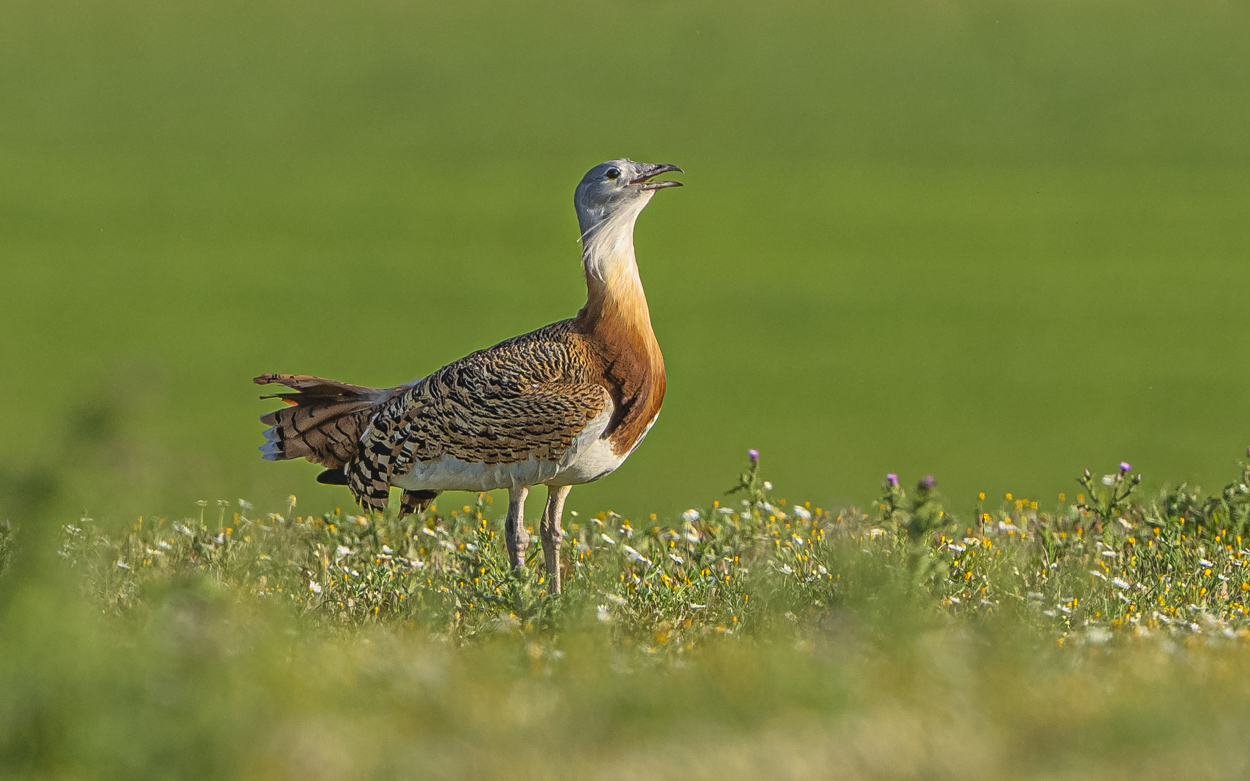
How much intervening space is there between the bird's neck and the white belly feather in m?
0.31

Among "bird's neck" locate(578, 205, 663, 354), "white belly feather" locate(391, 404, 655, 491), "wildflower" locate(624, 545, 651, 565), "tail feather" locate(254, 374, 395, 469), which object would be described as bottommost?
"wildflower" locate(624, 545, 651, 565)

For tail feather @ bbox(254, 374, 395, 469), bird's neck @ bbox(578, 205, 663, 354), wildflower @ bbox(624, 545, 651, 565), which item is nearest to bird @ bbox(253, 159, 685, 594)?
bird's neck @ bbox(578, 205, 663, 354)

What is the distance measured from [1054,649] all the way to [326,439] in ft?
10.2

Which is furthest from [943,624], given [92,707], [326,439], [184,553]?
[184,553]

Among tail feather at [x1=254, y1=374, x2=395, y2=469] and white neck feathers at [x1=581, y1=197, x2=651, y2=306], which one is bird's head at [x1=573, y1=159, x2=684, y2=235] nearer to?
white neck feathers at [x1=581, y1=197, x2=651, y2=306]

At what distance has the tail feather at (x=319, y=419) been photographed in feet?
19.0

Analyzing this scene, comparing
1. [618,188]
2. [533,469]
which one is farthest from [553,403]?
[618,188]

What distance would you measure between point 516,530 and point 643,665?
1.74 m

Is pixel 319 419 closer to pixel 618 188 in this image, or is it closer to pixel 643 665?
pixel 618 188

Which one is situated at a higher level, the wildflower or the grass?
the wildflower

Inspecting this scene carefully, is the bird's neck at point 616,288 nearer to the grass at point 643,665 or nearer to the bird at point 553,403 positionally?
the bird at point 553,403

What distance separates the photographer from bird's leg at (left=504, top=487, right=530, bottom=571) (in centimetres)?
532

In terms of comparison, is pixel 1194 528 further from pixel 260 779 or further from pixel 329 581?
pixel 260 779

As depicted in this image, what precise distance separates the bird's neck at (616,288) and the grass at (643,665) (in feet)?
2.66
